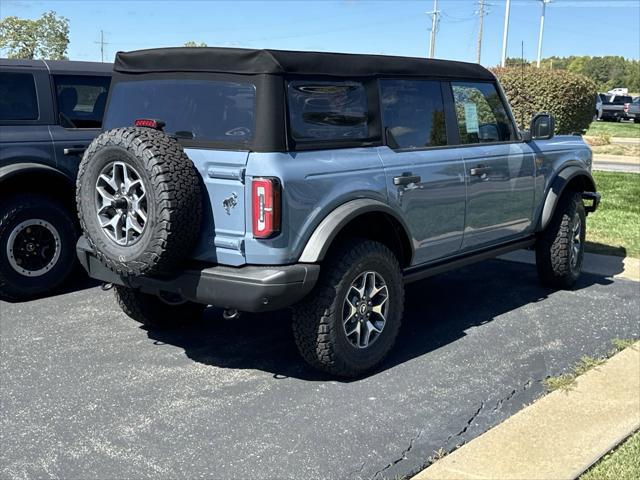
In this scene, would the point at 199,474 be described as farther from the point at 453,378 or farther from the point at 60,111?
the point at 60,111

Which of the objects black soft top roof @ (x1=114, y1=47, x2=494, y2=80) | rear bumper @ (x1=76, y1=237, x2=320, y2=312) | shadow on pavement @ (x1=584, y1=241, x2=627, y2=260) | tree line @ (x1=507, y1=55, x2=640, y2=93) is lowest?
shadow on pavement @ (x1=584, y1=241, x2=627, y2=260)

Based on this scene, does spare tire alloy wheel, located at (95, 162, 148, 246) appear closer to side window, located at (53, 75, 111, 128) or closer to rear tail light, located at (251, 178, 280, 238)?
rear tail light, located at (251, 178, 280, 238)

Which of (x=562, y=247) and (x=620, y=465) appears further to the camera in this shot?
(x=562, y=247)

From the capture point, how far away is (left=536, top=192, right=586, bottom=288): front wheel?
6344 mm

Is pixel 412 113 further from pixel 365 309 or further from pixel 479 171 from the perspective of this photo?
pixel 365 309

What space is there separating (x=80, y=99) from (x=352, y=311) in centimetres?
381

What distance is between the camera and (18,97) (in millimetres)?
6281

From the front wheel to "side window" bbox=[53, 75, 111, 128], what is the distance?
4207 millimetres

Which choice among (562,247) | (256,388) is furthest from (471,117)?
(256,388)

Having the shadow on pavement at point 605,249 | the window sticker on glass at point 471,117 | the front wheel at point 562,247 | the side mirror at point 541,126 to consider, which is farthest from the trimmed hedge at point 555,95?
the window sticker on glass at point 471,117

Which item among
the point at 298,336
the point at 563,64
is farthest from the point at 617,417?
the point at 563,64

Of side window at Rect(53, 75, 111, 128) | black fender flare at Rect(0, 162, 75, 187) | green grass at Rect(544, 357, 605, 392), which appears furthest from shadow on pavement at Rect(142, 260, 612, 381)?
side window at Rect(53, 75, 111, 128)

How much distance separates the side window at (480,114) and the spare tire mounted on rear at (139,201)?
2350 mm

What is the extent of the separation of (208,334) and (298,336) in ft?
4.08
